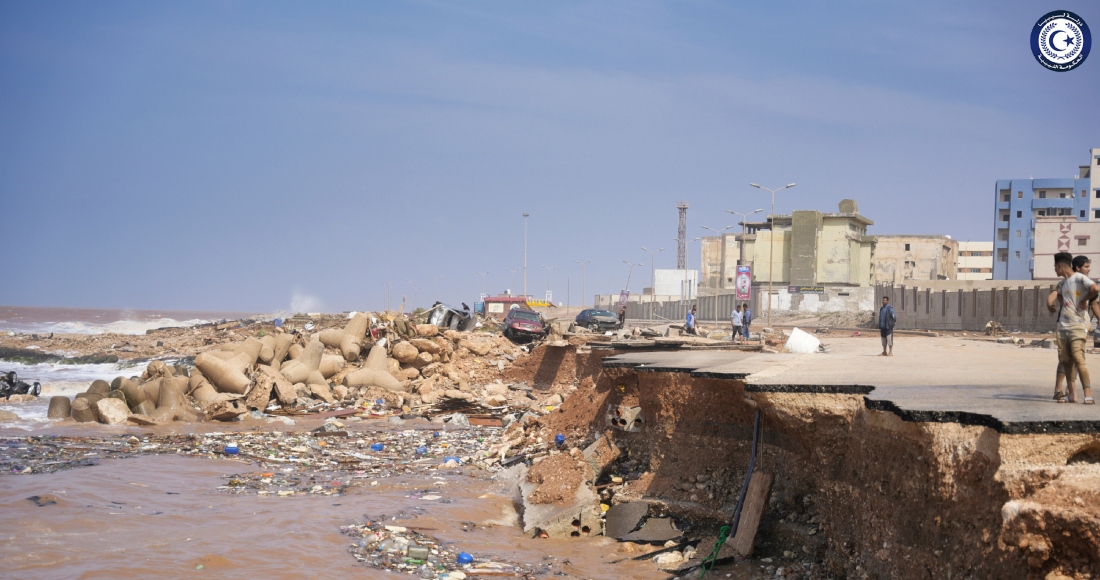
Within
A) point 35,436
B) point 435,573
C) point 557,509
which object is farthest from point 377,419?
point 435,573

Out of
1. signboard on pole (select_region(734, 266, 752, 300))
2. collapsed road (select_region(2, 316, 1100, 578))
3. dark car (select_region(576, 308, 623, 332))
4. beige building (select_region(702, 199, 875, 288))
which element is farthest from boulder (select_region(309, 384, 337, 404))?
beige building (select_region(702, 199, 875, 288))

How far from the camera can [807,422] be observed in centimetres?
769

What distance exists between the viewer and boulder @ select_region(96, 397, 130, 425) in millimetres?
18172

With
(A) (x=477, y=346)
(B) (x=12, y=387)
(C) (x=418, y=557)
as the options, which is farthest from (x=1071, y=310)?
(B) (x=12, y=387)

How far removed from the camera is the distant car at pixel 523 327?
111ft

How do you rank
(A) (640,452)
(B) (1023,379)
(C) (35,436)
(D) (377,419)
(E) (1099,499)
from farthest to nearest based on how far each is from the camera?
(D) (377,419), (C) (35,436), (A) (640,452), (B) (1023,379), (E) (1099,499)

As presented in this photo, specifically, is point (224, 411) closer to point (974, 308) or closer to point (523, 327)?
point (523, 327)

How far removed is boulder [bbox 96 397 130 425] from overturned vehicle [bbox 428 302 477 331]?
14.5 meters

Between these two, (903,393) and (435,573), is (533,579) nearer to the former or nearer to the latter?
(435,573)

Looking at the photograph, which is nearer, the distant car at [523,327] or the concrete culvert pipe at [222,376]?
the concrete culvert pipe at [222,376]

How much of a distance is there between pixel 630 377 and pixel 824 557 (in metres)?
5.81

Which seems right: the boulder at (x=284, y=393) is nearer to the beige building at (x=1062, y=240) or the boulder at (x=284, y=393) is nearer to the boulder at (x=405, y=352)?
the boulder at (x=405, y=352)

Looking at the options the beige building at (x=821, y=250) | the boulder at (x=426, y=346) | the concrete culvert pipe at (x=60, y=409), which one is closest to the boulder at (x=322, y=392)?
the boulder at (x=426, y=346)

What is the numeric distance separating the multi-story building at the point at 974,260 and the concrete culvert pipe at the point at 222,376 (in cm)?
9950
